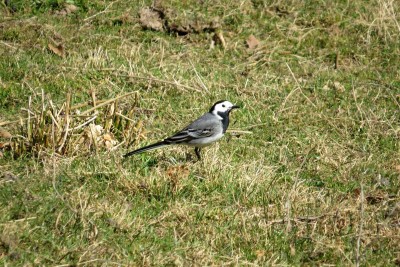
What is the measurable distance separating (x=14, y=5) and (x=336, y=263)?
6.18 m

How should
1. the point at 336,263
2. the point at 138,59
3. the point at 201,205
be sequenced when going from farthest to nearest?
the point at 138,59, the point at 201,205, the point at 336,263

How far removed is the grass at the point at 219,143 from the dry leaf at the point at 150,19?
4.0 inches

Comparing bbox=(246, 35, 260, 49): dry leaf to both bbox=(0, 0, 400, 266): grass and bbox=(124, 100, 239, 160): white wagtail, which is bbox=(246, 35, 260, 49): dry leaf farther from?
bbox=(124, 100, 239, 160): white wagtail

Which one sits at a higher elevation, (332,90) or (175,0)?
(175,0)

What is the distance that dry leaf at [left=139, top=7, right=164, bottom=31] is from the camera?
35.5 feet

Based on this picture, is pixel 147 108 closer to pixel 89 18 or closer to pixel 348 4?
pixel 89 18

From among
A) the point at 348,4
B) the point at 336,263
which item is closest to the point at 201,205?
the point at 336,263

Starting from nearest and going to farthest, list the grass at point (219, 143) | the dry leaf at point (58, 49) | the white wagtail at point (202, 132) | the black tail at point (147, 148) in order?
the grass at point (219, 143), the black tail at point (147, 148), the white wagtail at point (202, 132), the dry leaf at point (58, 49)

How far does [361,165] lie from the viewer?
318 inches

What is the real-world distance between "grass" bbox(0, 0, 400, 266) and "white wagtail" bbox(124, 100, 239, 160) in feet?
0.47

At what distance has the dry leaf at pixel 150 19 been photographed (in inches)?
426

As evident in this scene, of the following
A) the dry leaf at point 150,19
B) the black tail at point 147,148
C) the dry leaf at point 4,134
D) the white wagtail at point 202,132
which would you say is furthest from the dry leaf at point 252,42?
the dry leaf at point 4,134

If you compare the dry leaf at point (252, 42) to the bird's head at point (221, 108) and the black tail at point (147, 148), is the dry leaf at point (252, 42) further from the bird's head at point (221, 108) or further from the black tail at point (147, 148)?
the black tail at point (147, 148)

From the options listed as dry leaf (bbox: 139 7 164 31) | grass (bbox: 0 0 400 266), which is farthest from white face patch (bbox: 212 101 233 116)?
dry leaf (bbox: 139 7 164 31)
